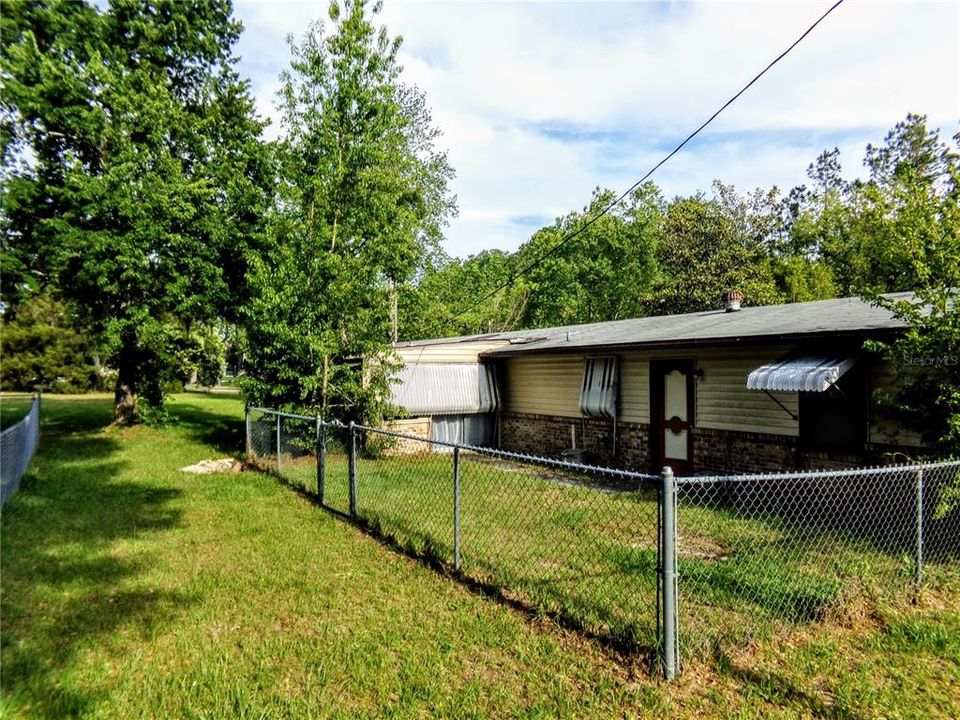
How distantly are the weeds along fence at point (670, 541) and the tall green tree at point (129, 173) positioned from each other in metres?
8.07

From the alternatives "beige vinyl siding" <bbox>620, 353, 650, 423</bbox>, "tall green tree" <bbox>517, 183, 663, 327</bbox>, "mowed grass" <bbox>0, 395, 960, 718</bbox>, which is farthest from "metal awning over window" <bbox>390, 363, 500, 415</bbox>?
"tall green tree" <bbox>517, 183, 663, 327</bbox>

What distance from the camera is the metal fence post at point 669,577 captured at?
3.36m

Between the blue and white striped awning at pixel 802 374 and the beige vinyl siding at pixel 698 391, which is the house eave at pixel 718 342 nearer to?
the blue and white striped awning at pixel 802 374

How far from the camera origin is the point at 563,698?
3232mm

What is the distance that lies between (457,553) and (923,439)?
5.33 meters

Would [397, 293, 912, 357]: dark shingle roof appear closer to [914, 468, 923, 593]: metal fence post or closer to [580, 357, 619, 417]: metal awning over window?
[580, 357, 619, 417]: metal awning over window

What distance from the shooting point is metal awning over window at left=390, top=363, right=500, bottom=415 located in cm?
1259

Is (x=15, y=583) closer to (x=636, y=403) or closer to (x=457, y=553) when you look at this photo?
(x=457, y=553)

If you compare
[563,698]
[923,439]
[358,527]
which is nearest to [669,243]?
[923,439]

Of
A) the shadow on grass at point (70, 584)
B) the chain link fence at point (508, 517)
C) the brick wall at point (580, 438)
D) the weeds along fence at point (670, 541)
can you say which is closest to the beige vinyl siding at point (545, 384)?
the brick wall at point (580, 438)

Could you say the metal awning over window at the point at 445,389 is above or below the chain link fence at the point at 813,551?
above

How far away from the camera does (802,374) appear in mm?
7121

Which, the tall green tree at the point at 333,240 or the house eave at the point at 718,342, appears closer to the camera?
the house eave at the point at 718,342

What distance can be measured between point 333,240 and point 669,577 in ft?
33.2
